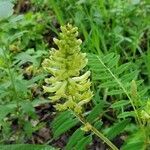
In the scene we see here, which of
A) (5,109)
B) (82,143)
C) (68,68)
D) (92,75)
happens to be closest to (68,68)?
(68,68)

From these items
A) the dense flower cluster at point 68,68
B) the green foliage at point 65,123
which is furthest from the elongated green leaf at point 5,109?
the dense flower cluster at point 68,68

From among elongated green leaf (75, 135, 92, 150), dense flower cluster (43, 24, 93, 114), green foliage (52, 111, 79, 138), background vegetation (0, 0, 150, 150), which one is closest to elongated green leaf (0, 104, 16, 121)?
background vegetation (0, 0, 150, 150)

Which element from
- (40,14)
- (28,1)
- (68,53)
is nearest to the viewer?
(68,53)

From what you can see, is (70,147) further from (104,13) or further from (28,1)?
(28,1)

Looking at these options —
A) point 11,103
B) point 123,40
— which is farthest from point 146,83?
point 11,103

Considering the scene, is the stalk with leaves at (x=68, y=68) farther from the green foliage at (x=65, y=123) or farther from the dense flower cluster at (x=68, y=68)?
the green foliage at (x=65, y=123)

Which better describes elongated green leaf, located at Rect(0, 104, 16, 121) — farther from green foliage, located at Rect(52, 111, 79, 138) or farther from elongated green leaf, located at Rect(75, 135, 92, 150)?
elongated green leaf, located at Rect(75, 135, 92, 150)

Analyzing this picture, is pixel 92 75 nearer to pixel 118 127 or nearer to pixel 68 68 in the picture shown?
pixel 118 127
